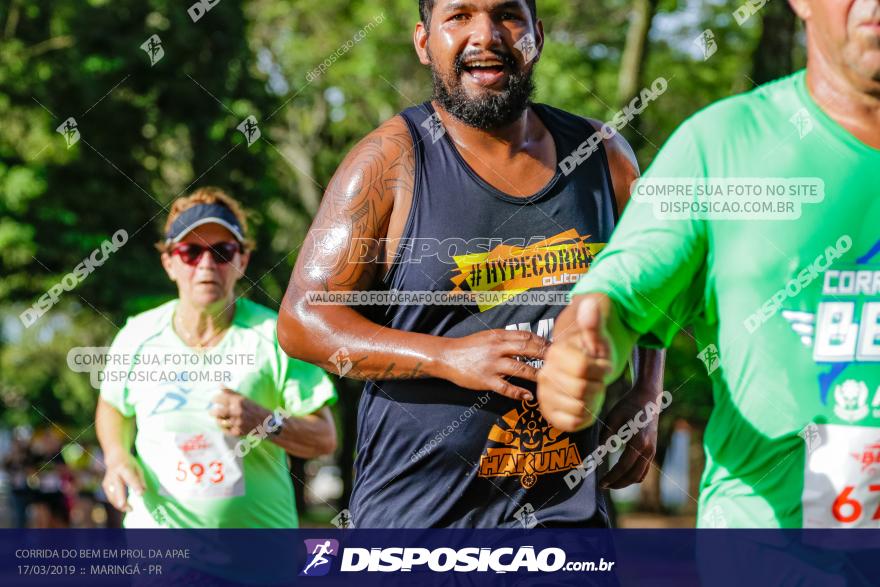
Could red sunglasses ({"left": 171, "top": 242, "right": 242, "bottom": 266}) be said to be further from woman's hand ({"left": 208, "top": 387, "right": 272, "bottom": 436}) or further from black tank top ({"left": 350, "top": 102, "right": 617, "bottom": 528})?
black tank top ({"left": 350, "top": 102, "right": 617, "bottom": 528})

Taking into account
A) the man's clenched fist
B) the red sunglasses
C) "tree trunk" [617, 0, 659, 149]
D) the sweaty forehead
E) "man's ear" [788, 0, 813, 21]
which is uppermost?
"tree trunk" [617, 0, 659, 149]

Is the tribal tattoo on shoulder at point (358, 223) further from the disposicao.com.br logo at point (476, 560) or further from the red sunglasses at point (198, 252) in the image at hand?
the red sunglasses at point (198, 252)

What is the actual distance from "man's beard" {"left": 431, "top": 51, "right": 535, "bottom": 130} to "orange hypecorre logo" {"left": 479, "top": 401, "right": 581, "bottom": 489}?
82 centimetres

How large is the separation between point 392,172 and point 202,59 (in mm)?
12862

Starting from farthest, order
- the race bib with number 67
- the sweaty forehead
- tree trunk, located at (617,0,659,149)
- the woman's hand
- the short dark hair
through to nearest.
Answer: tree trunk, located at (617,0,659,149) < the woman's hand < the short dark hair < the sweaty forehead < the race bib with number 67

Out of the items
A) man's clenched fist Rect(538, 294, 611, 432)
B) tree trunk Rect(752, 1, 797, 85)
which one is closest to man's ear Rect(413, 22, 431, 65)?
man's clenched fist Rect(538, 294, 611, 432)

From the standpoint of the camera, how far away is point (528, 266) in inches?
136

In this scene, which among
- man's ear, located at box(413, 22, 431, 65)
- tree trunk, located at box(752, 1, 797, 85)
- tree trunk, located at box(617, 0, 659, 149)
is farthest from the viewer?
tree trunk, located at box(617, 0, 659, 149)

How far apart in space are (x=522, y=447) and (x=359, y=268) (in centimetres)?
68

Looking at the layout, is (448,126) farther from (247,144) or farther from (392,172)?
(247,144)

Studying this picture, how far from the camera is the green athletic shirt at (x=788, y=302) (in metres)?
2.30

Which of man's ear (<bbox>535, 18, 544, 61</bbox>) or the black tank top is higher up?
man's ear (<bbox>535, 18, 544, 61</bbox>)

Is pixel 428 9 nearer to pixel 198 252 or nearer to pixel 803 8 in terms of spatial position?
pixel 803 8

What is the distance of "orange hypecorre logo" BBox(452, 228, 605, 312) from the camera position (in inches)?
136
